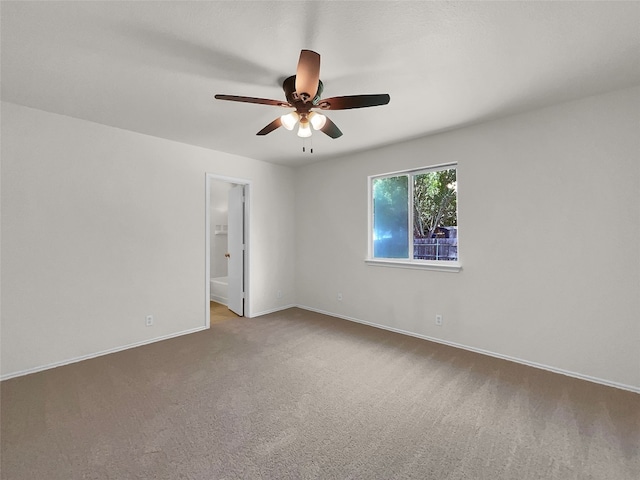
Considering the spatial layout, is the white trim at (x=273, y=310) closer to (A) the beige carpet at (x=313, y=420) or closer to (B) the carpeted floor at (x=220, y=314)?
(B) the carpeted floor at (x=220, y=314)

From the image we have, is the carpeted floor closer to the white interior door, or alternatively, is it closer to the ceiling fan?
the white interior door

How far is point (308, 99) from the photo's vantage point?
200 cm

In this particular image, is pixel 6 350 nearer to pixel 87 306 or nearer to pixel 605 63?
pixel 87 306

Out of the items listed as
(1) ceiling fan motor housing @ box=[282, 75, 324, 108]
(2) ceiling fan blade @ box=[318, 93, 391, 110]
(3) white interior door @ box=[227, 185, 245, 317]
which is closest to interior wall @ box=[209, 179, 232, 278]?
(3) white interior door @ box=[227, 185, 245, 317]

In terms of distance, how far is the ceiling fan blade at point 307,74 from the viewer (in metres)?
1.62

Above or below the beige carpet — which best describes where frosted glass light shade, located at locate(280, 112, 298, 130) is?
above

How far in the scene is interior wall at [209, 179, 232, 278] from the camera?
6.98m

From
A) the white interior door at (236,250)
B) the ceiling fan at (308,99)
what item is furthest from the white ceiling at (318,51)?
the white interior door at (236,250)

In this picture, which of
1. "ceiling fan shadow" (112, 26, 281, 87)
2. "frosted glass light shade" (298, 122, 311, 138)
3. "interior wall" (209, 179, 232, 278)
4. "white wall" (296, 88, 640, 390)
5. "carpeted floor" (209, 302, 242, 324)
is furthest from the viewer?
"interior wall" (209, 179, 232, 278)

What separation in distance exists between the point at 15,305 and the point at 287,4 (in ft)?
11.4

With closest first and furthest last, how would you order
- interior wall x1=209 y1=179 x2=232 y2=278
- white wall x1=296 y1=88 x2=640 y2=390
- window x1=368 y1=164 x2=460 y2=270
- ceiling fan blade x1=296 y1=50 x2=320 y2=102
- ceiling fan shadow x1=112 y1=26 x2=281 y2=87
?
ceiling fan blade x1=296 y1=50 x2=320 y2=102 < ceiling fan shadow x1=112 y1=26 x2=281 y2=87 < white wall x1=296 y1=88 x2=640 y2=390 < window x1=368 y1=164 x2=460 y2=270 < interior wall x1=209 y1=179 x2=232 y2=278

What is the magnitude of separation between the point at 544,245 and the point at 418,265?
1316mm

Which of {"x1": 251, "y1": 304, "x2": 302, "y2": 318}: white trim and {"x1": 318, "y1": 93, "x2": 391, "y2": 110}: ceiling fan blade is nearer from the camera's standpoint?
{"x1": 318, "y1": 93, "x2": 391, "y2": 110}: ceiling fan blade

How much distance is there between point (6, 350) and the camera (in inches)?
105
